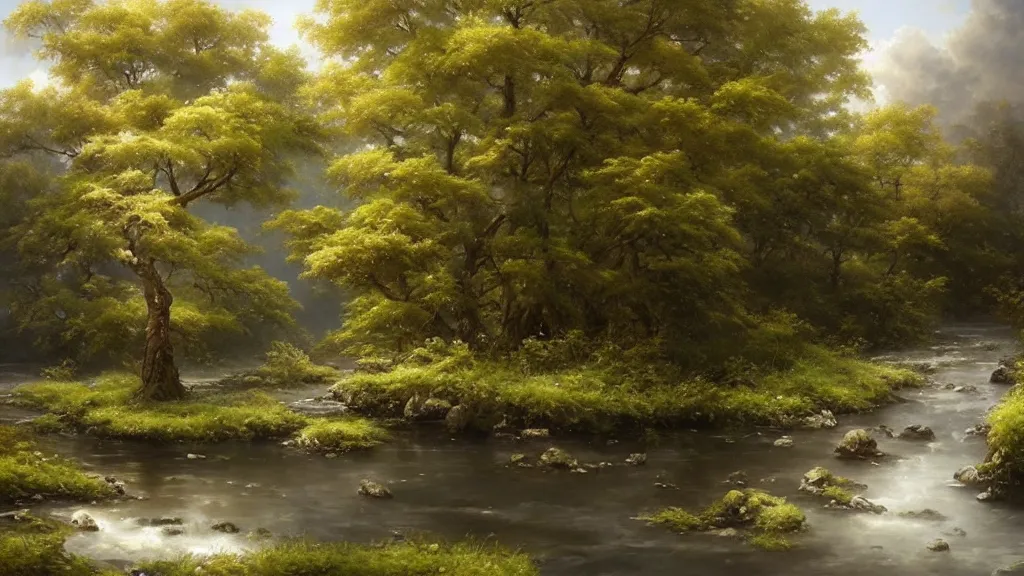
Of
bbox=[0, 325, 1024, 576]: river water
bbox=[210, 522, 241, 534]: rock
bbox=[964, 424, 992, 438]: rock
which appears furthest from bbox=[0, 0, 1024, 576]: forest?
bbox=[210, 522, 241, 534]: rock

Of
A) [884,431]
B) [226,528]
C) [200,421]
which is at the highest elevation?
[200,421]

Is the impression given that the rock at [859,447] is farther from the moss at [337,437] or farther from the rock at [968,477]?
the moss at [337,437]

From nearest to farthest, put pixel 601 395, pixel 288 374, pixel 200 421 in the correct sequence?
1. pixel 200 421
2. pixel 601 395
3. pixel 288 374

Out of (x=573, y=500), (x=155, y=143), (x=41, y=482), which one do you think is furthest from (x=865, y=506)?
(x=155, y=143)

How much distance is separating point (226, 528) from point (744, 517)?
24.9 ft

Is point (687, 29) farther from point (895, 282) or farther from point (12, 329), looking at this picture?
point (12, 329)

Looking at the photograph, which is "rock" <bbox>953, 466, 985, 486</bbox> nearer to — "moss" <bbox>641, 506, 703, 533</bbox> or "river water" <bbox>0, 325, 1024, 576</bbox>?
"river water" <bbox>0, 325, 1024, 576</bbox>

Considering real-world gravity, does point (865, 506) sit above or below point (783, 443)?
below

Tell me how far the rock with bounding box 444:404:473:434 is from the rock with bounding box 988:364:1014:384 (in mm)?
16123

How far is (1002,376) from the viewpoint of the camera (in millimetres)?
23812

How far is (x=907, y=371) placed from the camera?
25484 mm

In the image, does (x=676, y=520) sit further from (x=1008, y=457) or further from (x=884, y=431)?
(x=884, y=431)

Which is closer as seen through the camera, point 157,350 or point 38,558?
point 38,558

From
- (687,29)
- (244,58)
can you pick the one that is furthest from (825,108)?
(244,58)
